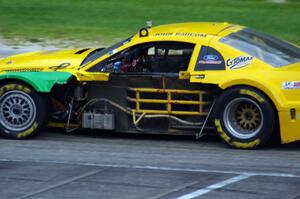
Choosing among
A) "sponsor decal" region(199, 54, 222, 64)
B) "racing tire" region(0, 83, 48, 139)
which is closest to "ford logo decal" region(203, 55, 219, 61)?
"sponsor decal" region(199, 54, 222, 64)

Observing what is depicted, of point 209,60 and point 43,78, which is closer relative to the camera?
point 209,60

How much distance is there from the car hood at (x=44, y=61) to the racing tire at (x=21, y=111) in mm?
261

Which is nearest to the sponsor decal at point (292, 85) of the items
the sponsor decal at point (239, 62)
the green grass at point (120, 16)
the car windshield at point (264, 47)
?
the car windshield at point (264, 47)

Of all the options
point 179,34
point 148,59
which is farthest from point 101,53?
point 179,34

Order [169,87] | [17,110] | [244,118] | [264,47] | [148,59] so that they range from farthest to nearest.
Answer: [17,110] → [148,59] → [264,47] → [169,87] → [244,118]

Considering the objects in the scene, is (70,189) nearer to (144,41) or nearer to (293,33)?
(144,41)

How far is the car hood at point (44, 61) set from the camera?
399 inches

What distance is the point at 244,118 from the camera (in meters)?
9.34

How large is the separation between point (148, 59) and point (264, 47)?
1424 mm

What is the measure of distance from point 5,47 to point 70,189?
383 inches

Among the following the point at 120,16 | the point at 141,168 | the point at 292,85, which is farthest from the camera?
the point at 120,16

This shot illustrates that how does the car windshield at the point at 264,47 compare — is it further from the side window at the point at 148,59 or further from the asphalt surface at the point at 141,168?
the asphalt surface at the point at 141,168

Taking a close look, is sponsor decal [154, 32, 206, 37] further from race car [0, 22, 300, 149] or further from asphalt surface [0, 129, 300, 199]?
asphalt surface [0, 129, 300, 199]

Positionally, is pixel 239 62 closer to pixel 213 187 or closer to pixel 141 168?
pixel 141 168
